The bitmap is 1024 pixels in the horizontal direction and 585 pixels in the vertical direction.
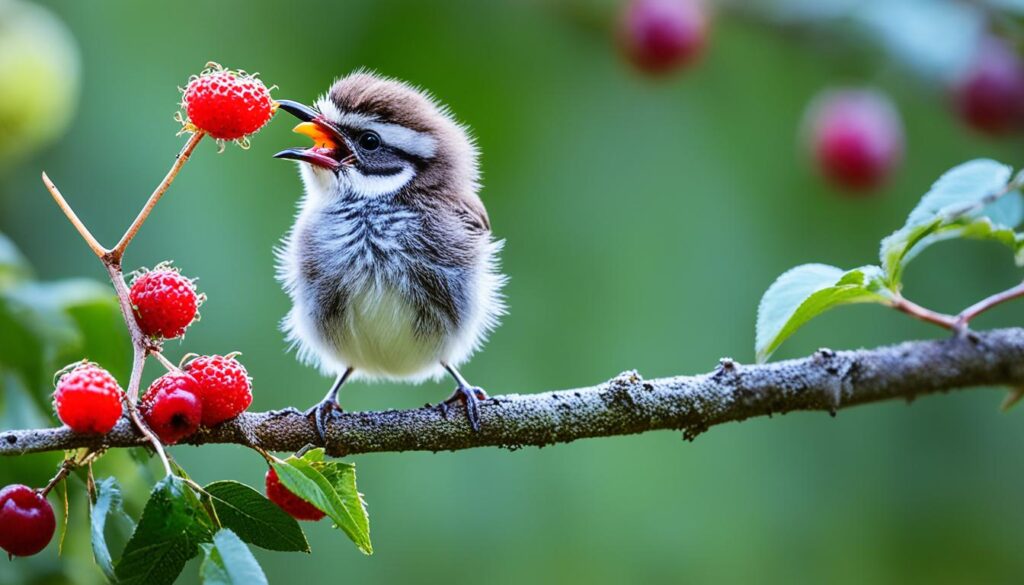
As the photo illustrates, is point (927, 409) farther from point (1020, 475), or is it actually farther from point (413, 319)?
point (413, 319)

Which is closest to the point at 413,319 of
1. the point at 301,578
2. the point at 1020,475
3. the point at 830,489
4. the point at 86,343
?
the point at 86,343

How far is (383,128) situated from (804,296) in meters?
1.37

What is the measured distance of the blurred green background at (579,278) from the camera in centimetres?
485

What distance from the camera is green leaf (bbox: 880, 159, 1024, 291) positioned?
2086mm

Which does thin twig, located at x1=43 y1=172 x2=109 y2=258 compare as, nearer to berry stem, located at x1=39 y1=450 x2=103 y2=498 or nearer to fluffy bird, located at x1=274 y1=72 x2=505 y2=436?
berry stem, located at x1=39 y1=450 x2=103 y2=498

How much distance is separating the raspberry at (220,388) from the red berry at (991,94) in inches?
106

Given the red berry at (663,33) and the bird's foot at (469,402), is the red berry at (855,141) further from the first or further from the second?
the bird's foot at (469,402)

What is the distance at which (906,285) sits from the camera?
16.4 ft

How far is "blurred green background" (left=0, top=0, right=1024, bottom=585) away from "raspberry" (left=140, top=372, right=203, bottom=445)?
2.77 meters

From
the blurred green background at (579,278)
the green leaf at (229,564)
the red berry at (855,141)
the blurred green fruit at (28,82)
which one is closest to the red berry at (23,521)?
the green leaf at (229,564)

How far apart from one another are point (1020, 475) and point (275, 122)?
3479 millimetres

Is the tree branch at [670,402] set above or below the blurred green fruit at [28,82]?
below

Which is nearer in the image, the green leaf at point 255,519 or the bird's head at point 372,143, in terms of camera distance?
the green leaf at point 255,519

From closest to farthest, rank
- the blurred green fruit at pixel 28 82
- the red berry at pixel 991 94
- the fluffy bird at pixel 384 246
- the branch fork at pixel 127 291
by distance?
the branch fork at pixel 127 291 < the fluffy bird at pixel 384 246 < the blurred green fruit at pixel 28 82 < the red berry at pixel 991 94
